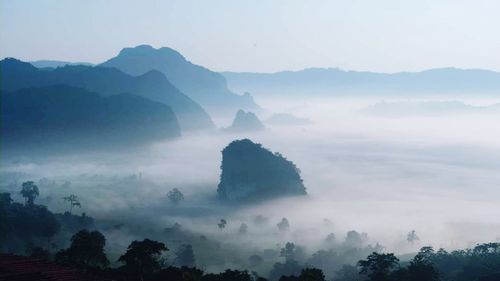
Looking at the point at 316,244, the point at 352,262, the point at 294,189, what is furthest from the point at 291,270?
the point at 294,189

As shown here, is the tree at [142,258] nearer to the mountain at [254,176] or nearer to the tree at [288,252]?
the tree at [288,252]

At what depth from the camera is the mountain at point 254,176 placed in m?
186

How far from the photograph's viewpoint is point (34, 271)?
34906 millimetres

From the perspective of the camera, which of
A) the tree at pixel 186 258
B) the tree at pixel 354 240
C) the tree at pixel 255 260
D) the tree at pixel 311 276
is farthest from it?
the tree at pixel 354 240

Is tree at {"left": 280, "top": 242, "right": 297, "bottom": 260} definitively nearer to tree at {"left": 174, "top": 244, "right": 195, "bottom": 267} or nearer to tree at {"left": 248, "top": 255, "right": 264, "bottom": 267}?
tree at {"left": 248, "top": 255, "right": 264, "bottom": 267}

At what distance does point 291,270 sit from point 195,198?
96396 millimetres

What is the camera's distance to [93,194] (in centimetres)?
18288

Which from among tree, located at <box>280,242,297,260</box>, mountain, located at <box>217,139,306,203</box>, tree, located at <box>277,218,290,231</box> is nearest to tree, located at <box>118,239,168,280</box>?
tree, located at <box>280,242,297,260</box>

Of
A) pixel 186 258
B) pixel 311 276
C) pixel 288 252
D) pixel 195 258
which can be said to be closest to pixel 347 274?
pixel 288 252

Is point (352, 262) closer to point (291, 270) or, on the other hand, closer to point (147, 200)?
point (291, 270)

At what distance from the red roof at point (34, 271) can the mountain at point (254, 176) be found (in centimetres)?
14544

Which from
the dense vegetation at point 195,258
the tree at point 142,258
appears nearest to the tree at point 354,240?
the dense vegetation at point 195,258

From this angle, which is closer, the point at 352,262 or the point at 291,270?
the point at 291,270

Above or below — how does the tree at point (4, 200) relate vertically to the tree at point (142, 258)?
above
